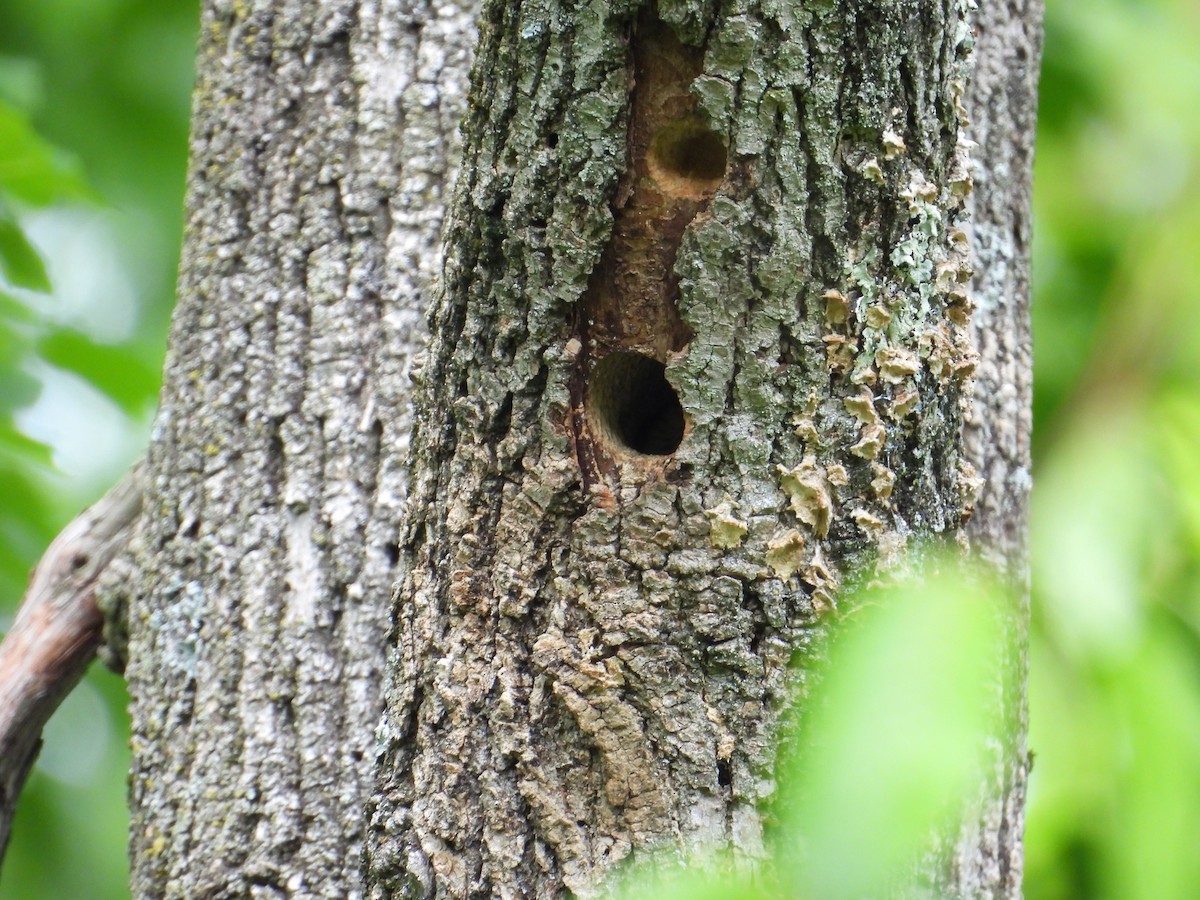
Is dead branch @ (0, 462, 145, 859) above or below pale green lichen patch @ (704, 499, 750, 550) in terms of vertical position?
below

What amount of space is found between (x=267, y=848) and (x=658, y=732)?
2.34 feet

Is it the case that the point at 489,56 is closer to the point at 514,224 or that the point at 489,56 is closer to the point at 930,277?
the point at 514,224

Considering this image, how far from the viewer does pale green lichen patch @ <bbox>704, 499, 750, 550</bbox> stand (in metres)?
1.03

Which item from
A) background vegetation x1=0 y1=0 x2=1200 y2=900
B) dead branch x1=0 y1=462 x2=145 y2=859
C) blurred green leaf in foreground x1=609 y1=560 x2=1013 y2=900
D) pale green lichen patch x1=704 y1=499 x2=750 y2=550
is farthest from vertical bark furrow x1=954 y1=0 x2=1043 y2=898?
dead branch x1=0 y1=462 x2=145 y2=859

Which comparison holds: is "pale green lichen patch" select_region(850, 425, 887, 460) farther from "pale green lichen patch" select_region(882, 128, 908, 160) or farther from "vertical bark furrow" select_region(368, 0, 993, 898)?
"pale green lichen patch" select_region(882, 128, 908, 160)

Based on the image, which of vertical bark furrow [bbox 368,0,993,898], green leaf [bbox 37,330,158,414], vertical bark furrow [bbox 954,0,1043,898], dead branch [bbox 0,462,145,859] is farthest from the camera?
green leaf [bbox 37,330,158,414]

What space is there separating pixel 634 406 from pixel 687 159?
10.1 inches

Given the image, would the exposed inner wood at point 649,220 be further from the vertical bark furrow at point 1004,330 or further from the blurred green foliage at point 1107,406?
the blurred green foliage at point 1107,406

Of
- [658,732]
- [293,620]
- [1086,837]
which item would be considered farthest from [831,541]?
[1086,837]

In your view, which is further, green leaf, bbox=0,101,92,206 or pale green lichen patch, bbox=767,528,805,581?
green leaf, bbox=0,101,92,206

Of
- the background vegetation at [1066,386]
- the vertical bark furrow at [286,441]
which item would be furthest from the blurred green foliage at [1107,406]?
the vertical bark furrow at [286,441]

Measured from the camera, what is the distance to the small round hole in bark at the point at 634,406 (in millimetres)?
1107

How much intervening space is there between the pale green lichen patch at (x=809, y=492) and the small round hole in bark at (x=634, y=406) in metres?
0.14

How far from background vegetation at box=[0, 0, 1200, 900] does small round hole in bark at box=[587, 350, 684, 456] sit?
1.68 ft
